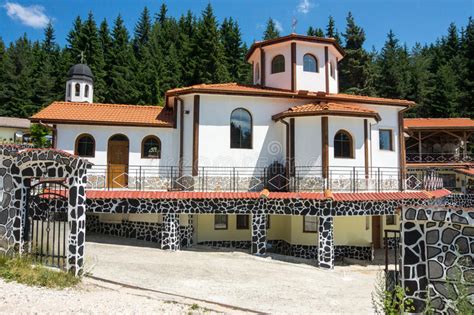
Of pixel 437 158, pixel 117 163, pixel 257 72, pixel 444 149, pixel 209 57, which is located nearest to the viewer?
pixel 117 163

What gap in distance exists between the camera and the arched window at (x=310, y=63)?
18.3 m

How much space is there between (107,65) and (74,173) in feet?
138

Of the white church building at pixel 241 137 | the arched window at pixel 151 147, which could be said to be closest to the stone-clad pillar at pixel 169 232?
the white church building at pixel 241 137

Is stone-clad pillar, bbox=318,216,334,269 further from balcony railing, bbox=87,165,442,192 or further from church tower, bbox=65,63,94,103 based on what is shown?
church tower, bbox=65,63,94,103

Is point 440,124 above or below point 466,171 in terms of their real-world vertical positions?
above

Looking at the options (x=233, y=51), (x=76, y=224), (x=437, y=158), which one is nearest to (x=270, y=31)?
(x=233, y=51)

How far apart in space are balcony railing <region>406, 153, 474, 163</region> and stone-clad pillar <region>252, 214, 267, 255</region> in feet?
89.0

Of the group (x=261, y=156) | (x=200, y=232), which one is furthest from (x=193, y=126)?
(x=200, y=232)

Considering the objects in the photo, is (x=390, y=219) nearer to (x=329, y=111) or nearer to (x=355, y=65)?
(x=329, y=111)

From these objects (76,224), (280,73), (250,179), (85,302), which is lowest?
(85,302)

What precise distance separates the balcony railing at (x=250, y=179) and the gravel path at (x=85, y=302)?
721cm

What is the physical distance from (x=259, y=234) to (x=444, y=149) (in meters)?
31.7

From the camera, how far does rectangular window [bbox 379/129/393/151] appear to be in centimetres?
1767

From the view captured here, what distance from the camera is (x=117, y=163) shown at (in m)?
16.4
